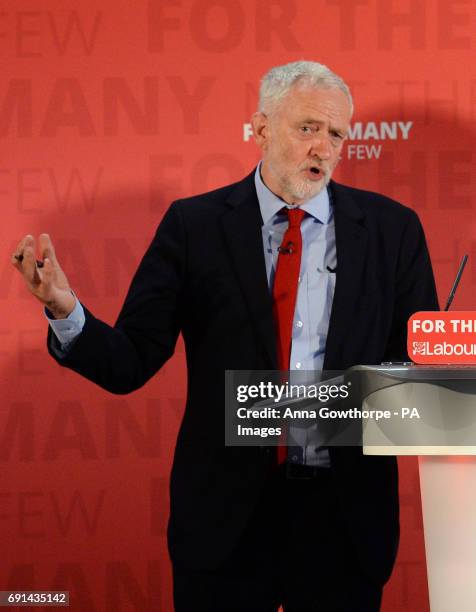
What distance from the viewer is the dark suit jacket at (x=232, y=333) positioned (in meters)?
1.61

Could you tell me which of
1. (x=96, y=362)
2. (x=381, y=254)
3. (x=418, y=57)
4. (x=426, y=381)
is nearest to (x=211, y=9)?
(x=418, y=57)

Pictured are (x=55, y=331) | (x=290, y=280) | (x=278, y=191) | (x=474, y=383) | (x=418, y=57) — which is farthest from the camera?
(x=418, y=57)

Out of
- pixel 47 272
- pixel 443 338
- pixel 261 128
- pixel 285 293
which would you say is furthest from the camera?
pixel 261 128

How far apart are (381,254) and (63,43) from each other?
1.28 metres

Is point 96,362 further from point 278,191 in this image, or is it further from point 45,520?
point 45,520

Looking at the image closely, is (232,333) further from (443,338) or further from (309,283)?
(443,338)

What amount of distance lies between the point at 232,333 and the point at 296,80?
19.6 inches

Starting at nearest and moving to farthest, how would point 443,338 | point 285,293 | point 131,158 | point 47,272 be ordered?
point 443,338
point 47,272
point 285,293
point 131,158

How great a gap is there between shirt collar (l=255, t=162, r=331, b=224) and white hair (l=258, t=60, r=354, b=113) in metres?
0.17

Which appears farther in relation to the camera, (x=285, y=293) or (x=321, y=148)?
(x=321, y=148)

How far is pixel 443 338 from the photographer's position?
123cm

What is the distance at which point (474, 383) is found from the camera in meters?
1.24

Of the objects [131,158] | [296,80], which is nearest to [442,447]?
[296,80]

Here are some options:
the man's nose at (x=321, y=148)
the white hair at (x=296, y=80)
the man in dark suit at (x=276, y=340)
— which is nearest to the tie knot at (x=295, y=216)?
the man in dark suit at (x=276, y=340)
